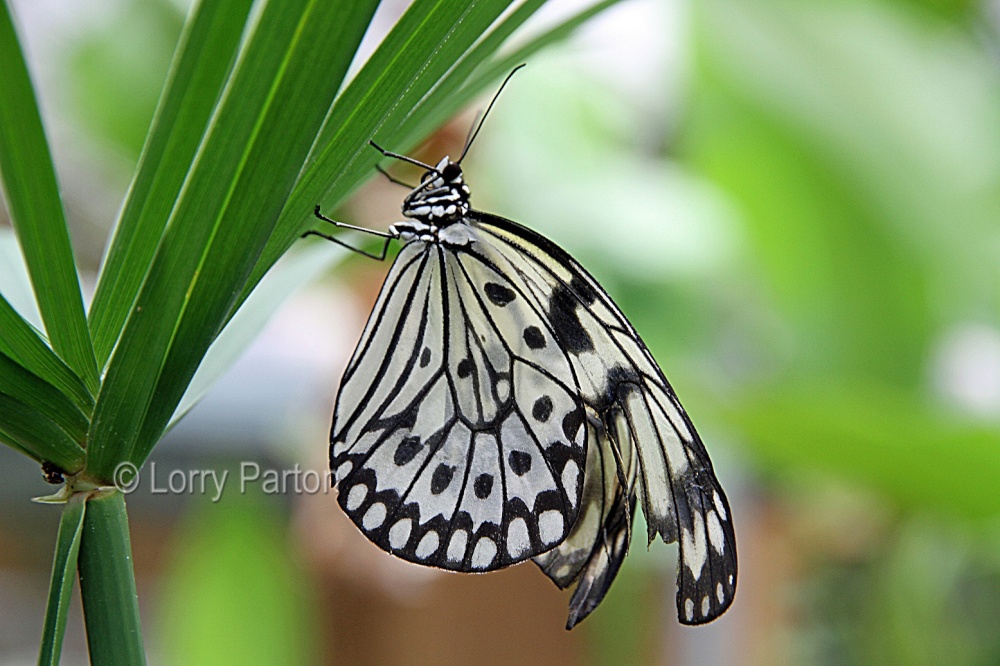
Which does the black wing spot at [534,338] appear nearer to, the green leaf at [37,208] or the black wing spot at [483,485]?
the black wing spot at [483,485]

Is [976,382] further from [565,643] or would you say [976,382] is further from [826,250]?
[565,643]

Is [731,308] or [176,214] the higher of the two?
[731,308]

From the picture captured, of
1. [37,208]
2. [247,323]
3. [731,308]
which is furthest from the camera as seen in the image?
[731,308]

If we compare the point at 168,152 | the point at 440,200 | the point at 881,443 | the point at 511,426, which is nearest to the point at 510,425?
the point at 511,426

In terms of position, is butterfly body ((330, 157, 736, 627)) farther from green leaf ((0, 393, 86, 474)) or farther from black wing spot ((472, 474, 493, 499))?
green leaf ((0, 393, 86, 474))

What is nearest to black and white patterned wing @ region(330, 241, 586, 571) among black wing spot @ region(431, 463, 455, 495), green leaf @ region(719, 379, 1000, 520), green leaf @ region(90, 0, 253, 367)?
black wing spot @ region(431, 463, 455, 495)

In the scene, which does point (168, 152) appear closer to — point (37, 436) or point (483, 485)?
point (37, 436)
